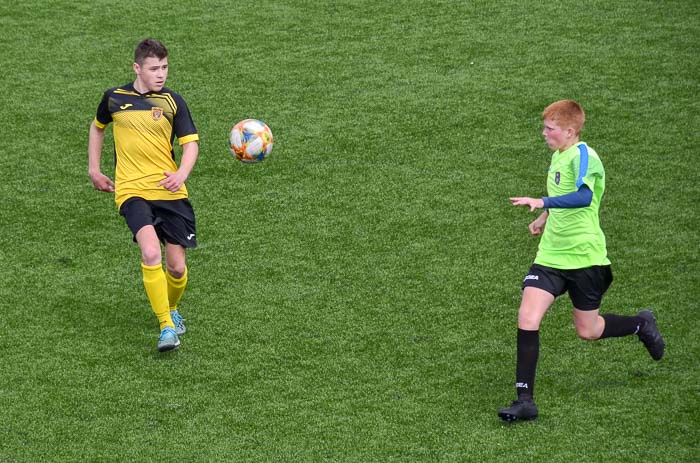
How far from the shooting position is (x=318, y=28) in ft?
38.1

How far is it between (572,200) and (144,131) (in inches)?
103

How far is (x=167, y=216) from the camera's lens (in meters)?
6.78

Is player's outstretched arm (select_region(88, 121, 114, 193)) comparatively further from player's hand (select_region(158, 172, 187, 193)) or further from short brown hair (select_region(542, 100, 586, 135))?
short brown hair (select_region(542, 100, 586, 135))

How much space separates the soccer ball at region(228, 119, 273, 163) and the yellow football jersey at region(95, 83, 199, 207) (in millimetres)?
395

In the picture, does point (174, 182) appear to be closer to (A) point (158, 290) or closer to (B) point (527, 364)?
(A) point (158, 290)

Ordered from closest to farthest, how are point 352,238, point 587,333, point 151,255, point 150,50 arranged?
1. point 587,333
2. point 150,50
3. point 151,255
4. point 352,238

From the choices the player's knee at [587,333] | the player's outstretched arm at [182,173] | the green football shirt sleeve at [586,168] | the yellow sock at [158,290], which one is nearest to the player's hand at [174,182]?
the player's outstretched arm at [182,173]

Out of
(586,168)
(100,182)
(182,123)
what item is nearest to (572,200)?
(586,168)

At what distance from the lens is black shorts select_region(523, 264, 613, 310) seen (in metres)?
5.91

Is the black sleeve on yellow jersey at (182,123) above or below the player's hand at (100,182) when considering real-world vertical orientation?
above

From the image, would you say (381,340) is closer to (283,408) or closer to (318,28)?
(283,408)

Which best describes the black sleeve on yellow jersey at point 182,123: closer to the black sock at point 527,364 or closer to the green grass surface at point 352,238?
the green grass surface at point 352,238

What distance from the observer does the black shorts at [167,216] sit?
6.68 meters

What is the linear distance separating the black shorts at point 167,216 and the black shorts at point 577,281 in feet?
6.98
